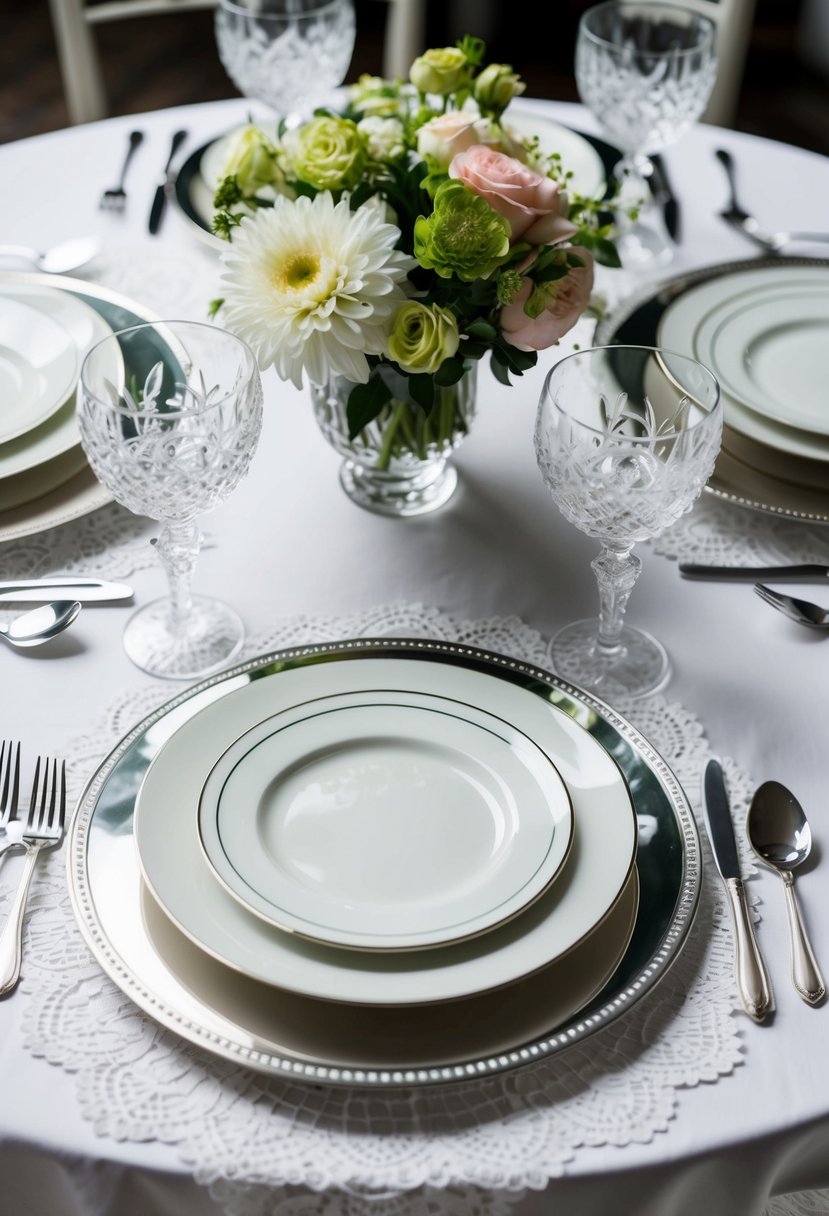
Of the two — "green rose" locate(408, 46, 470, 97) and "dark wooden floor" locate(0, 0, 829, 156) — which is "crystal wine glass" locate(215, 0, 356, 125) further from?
"dark wooden floor" locate(0, 0, 829, 156)

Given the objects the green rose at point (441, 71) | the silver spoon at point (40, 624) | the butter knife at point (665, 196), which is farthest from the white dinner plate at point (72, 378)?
the butter knife at point (665, 196)

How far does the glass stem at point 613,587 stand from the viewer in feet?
2.65

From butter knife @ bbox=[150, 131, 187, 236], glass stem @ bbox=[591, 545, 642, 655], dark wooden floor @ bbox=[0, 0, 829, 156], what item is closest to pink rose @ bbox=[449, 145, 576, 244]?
glass stem @ bbox=[591, 545, 642, 655]

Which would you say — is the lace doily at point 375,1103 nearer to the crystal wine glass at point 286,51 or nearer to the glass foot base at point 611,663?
the glass foot base at point 611,663

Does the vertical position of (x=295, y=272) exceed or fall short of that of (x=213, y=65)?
it exceeds it

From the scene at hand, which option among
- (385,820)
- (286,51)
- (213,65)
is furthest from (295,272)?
(213,65)

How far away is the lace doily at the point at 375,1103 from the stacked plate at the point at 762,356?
1.44ft

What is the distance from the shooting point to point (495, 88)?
2.96ft

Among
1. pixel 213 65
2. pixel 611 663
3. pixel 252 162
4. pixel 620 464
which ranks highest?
pixel 252 162

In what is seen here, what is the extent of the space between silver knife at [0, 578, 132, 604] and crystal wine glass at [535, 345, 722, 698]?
328 mm

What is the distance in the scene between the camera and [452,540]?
3.06ft

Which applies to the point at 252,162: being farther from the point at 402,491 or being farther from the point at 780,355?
the point at 780,355

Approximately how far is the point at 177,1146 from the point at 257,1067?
0.05m

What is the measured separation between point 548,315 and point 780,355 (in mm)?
344
